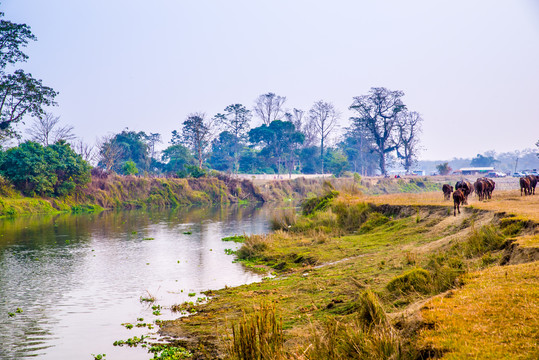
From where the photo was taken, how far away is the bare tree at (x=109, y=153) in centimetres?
7438

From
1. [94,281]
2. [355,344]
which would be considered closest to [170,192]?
[94,281]

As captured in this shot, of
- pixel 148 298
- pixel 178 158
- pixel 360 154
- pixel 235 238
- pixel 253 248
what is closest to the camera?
pixel 148 298

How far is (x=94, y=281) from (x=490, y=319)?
13.3 metres

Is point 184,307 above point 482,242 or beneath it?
beneath

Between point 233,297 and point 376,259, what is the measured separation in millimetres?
4728

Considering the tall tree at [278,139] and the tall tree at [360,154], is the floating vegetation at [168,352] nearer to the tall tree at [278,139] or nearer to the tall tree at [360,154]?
the tall tree at [278,139]

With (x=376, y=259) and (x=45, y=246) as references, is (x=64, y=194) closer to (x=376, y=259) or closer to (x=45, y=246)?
(x=45, y=246)

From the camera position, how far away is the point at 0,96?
151 ft

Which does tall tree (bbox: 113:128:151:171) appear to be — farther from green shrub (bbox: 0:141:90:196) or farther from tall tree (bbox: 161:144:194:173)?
green shrub (bbox: 0:141:90:196)

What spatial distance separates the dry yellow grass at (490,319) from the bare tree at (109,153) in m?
70.5

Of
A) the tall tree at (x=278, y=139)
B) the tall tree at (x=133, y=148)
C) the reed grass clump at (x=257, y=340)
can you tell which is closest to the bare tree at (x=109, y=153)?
the tall tree at (x=133, y=148)

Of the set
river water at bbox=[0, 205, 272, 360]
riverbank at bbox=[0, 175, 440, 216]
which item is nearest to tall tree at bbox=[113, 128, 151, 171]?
riverbank at bbox=[0, 175, 440, 216]

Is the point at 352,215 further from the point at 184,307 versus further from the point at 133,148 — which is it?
the point at 133,148

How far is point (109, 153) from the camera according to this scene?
76.9 m
